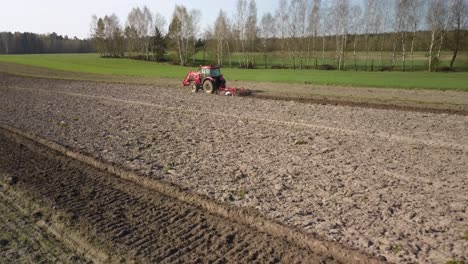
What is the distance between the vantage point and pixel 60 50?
14400 centimetres

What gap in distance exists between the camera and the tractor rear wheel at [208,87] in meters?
22.3

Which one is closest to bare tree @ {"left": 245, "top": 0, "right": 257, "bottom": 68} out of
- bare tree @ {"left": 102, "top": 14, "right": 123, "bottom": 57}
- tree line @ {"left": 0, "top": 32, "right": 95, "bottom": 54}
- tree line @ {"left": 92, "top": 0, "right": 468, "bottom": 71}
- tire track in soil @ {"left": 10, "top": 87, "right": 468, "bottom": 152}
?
tree line @ {"left": 92, "top": 0, "right": 468, "bottom": 71}

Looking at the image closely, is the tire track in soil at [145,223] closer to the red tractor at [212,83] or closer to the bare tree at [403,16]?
the red tractor at [212,83]

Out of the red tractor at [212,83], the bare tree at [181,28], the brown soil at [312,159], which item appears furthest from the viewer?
the bare tree at [181,28]

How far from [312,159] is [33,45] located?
151825mm

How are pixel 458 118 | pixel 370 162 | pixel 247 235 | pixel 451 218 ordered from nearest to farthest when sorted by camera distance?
pixel 247 235
pixel 451 218
pixel 370 162
pixel 458 118

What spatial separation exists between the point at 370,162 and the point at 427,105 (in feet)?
40.2

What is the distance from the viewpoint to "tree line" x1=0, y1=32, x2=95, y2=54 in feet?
440

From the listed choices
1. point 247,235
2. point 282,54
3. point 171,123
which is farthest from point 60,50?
point 247,235

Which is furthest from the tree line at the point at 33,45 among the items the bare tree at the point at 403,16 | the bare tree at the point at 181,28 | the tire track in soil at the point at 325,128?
the tire track in soil at the point at 325,128

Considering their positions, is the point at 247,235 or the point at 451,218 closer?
the point at 247,235

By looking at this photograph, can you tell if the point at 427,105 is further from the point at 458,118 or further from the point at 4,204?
the point at 4,204

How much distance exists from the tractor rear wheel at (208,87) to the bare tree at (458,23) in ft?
138

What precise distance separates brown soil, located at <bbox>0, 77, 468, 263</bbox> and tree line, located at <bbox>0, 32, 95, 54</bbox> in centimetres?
12741
